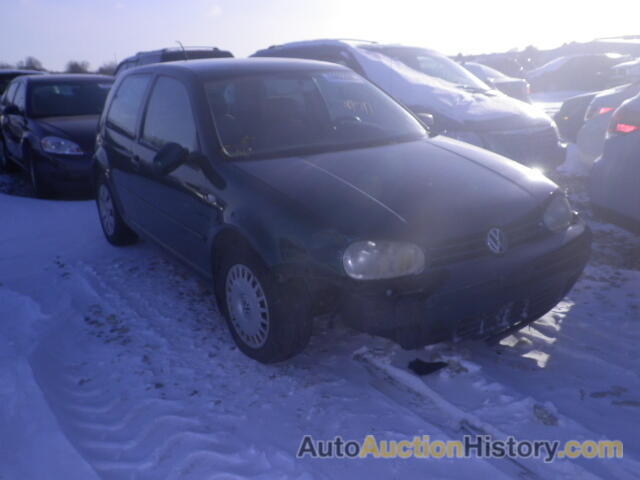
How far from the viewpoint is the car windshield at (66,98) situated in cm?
809

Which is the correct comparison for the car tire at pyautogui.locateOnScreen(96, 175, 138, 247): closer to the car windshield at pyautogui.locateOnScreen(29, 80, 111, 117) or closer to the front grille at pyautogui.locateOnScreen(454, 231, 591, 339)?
the car windshield at pyautogui.locateOnScreen(29, 80, 111, 117)

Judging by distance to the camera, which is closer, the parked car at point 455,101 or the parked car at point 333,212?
the parked car at point 333,212

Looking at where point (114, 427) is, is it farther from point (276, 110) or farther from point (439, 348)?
point (276, 110)

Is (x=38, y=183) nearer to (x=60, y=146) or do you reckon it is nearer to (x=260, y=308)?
(x=60, y=146)

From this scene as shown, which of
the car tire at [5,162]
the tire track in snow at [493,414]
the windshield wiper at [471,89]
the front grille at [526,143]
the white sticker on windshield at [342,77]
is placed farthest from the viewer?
the car tire at [5,162]

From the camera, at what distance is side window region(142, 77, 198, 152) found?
3.73m

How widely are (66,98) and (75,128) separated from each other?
118 centimetres

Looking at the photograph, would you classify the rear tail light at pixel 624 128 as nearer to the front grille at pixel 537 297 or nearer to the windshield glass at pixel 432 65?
the front grille at pixel 537 297

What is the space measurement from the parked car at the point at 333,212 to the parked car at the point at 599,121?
3630 millimetres

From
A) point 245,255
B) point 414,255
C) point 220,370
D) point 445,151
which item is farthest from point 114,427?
point 445,151

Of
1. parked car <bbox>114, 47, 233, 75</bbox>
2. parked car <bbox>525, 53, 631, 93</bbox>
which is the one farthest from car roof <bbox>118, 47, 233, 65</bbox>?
parked car <bbox>525, 53, 631, 93</bbox>

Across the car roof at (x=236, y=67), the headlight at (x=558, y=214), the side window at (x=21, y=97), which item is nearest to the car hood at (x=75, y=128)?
the side window at (x=21, y=97)

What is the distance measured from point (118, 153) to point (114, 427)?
270 cm

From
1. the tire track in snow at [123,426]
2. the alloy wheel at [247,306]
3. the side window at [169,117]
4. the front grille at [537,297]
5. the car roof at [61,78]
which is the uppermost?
the side window at [169,117]
